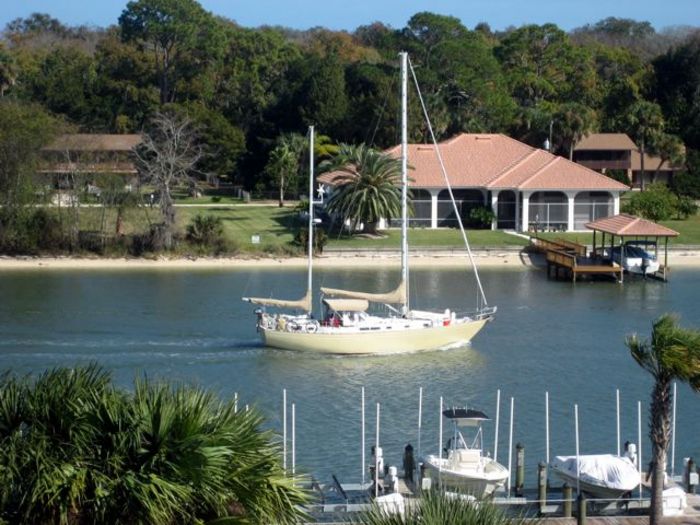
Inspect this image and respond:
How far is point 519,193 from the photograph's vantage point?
79.2 metres

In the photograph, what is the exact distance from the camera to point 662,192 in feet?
276

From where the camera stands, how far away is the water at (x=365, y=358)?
1361 inches

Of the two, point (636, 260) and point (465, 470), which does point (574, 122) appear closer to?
point (636, 260)

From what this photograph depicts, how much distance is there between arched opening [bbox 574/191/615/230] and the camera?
79562 millimetres

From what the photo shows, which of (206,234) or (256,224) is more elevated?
(256,224)

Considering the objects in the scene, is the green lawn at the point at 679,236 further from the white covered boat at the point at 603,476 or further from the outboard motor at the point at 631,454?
the white covered boat at the point at 603,476

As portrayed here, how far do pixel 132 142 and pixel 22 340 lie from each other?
54.6 meters

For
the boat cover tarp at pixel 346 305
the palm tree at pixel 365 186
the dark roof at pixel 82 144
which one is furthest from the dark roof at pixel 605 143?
the boat cover tarp at pixel 346 305

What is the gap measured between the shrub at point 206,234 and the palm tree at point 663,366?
51.5m

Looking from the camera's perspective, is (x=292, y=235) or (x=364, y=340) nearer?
(x=364, y=340)

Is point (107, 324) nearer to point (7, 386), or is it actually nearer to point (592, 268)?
point (592, 268)

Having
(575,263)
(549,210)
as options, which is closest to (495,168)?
(549,210)

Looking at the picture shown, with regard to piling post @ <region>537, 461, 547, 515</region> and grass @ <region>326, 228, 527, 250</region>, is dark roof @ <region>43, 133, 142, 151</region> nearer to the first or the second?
grass @ <region>326, 228, 527, 250</region>

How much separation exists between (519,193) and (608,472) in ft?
176
